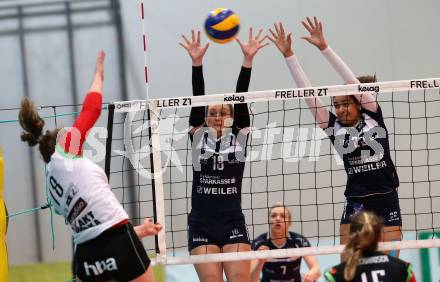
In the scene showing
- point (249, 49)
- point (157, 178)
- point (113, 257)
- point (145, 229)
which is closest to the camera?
point (113, 257)

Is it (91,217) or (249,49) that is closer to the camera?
(91,217)

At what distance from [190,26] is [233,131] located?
4.10m

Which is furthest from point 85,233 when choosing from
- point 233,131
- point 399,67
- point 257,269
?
point 399,67

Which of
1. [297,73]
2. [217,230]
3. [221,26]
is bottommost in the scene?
[217,230]

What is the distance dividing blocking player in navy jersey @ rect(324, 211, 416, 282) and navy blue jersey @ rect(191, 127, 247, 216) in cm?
166

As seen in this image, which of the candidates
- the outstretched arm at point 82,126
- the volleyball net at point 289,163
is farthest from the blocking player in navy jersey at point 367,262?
the volleyball net at point 289,163

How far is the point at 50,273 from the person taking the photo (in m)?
9.22

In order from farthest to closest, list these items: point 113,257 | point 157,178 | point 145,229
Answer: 1. point 157,178
2. point 145,229
3. point 113,257

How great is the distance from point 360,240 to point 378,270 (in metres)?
Result: 0.18

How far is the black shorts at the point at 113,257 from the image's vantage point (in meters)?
4.03

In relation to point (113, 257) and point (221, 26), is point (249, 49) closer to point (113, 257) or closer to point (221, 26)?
point (221, 26)

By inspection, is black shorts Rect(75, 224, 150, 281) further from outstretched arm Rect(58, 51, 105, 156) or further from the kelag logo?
the kelag logo

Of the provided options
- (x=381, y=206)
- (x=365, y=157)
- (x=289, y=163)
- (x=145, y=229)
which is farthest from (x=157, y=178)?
(x=289, y=163)

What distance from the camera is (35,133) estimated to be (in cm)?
436
